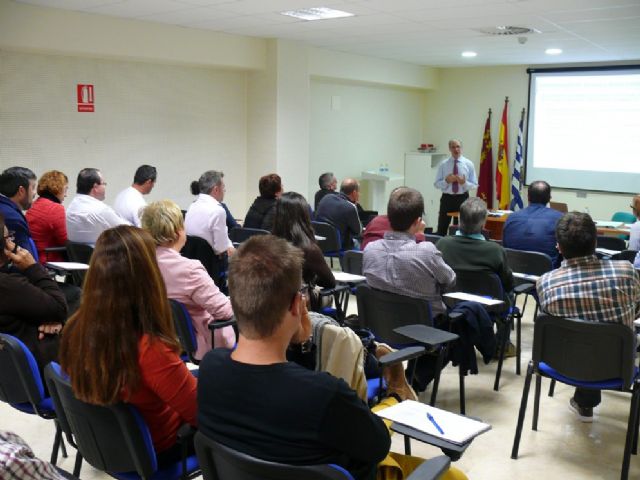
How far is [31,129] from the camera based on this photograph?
6375 mm

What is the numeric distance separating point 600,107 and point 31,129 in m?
8.20

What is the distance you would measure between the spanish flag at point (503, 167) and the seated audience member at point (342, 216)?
5489 mm

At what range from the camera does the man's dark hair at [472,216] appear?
4.05m

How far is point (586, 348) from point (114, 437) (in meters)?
2.06

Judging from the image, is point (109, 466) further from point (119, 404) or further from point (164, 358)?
point (164, 358)

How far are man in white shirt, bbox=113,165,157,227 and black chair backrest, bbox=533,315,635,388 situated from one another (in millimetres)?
3728

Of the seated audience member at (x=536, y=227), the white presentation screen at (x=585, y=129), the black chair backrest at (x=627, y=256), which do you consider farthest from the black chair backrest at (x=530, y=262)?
the white presentation screen at (x=585, y=129)

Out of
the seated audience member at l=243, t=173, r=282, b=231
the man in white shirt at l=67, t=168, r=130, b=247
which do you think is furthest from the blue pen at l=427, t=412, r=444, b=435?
the seated audience member at l=243, t=173, r=282, b=231

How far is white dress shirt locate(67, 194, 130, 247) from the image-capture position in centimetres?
486

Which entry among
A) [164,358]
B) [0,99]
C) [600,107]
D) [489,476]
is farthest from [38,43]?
[600,107]

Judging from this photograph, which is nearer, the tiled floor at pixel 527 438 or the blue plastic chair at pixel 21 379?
the blue plastic chair at pixel 21 379

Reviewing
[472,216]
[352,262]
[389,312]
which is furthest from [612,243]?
[389,312]

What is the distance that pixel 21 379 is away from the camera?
2.49 meters

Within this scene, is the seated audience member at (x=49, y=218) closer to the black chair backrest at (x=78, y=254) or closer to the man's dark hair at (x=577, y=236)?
the black chair backrest at (x=78, y=254)
